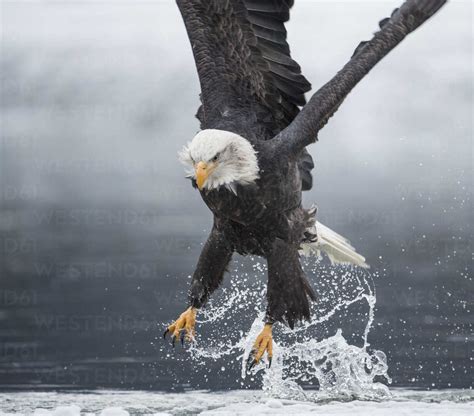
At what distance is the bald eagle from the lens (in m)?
6.09

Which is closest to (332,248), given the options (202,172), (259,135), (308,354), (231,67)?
(308,354)

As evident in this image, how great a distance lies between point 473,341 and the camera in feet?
26.8

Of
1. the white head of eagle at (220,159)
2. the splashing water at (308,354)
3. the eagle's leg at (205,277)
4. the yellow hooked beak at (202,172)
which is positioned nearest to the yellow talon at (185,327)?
the eagle's leg at (205,277)

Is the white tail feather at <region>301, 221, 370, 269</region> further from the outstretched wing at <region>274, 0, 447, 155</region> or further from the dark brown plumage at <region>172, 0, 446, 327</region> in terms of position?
the outstretched wing at <region>274, 0, 447, 155</region>

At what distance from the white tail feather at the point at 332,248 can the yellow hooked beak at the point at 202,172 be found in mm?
1537

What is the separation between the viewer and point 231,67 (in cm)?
648

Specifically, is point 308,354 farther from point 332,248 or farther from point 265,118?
point 265,118

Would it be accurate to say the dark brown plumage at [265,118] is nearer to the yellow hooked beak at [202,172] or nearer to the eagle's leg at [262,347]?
the eagle's leg at [262,347]

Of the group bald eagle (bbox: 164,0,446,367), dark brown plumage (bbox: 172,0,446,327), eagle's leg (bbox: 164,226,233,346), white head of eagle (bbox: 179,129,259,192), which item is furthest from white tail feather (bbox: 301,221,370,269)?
white head of eagle (bbox: 179,129,259,192)

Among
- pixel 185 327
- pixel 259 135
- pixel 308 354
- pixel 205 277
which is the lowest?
pixel 308 354

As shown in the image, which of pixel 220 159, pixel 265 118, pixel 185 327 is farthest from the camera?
pixel 185 327

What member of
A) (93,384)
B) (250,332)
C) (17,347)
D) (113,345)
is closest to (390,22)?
(250,332)

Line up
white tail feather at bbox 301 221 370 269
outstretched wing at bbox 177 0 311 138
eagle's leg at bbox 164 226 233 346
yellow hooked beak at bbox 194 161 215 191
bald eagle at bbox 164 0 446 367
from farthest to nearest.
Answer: white tail feather at bbox 301 221 370 269 < eagle's leg at bbox 164 226 233 346 < outstretched wing at bbox 177 0 311 138 < bald eagle at bbox 164 0 446 367 < yellow hooked beak at bbox 194 161 215 191

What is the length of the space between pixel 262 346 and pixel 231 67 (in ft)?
4.92
